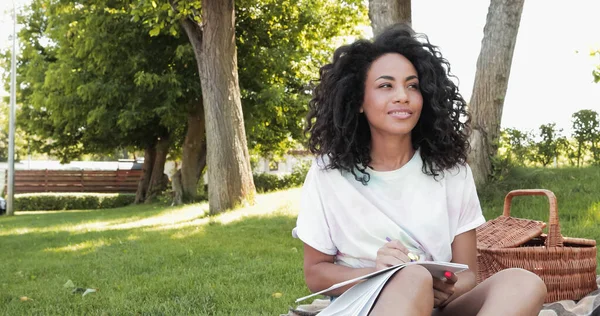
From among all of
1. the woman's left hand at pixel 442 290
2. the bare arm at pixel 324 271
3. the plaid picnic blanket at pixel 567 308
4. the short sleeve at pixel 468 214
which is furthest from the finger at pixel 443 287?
the plaid picnic blanket at pixel 567 308

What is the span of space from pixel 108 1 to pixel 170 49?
6.85 ft

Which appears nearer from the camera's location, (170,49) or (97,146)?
(170,49)

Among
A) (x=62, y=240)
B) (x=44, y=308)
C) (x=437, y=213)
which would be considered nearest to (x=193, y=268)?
(x=44, y=308)

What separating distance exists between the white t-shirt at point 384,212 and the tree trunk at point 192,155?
58.0 feet

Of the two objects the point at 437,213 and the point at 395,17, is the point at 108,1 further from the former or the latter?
the point at 437,213

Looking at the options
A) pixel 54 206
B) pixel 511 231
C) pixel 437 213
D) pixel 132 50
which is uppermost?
pixel 132 50

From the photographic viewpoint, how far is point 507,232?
475 cm

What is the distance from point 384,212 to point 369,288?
0.49 meters

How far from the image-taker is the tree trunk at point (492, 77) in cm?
820

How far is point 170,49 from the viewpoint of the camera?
18703 mm

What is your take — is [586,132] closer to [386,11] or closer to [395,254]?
[386,11]

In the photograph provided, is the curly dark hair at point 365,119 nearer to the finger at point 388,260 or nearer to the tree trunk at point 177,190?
the finger at point 388,260

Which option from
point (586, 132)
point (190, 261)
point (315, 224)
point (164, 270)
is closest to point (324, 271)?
point (315, 224)

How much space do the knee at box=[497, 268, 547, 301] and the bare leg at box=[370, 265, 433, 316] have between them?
0.34 metres
